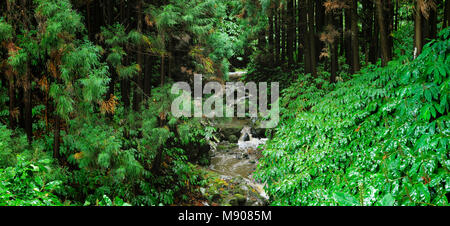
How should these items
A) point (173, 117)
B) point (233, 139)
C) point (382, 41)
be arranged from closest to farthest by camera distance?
point (382, 41) < point (173, 117) < point (233, 139)

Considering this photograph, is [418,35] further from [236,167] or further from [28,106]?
[236,167]

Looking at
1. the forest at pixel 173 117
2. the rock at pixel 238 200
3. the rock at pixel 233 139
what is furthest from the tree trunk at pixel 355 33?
the rock at pixel 233 139

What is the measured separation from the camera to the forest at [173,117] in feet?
10.5

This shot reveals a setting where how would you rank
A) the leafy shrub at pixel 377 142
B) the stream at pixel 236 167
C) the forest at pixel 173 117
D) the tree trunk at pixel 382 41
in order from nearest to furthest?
1. the leafy shrub at pixel 377 142
2. the forest at pixel 173 117
3. the tree trunk at pixel 382 41
4. the stream at pixel 236 167

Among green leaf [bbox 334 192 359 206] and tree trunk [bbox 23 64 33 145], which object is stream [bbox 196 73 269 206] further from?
green leaf [bbox 334 192 359 206]

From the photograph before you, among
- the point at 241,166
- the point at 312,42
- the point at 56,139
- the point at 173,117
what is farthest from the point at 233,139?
the point at 56,139

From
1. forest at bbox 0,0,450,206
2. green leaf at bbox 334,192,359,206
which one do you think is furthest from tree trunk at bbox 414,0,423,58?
green leaf at bbox 334,192,359,206

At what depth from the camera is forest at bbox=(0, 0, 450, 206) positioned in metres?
3.21

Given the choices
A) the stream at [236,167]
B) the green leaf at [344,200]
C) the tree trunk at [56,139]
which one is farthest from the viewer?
the stream at [236,167]

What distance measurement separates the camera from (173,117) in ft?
22.4

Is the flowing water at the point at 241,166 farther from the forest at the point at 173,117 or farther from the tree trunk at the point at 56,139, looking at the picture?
the tree trunk at the point at 56,139

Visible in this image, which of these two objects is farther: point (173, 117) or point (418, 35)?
point (173, 117)
